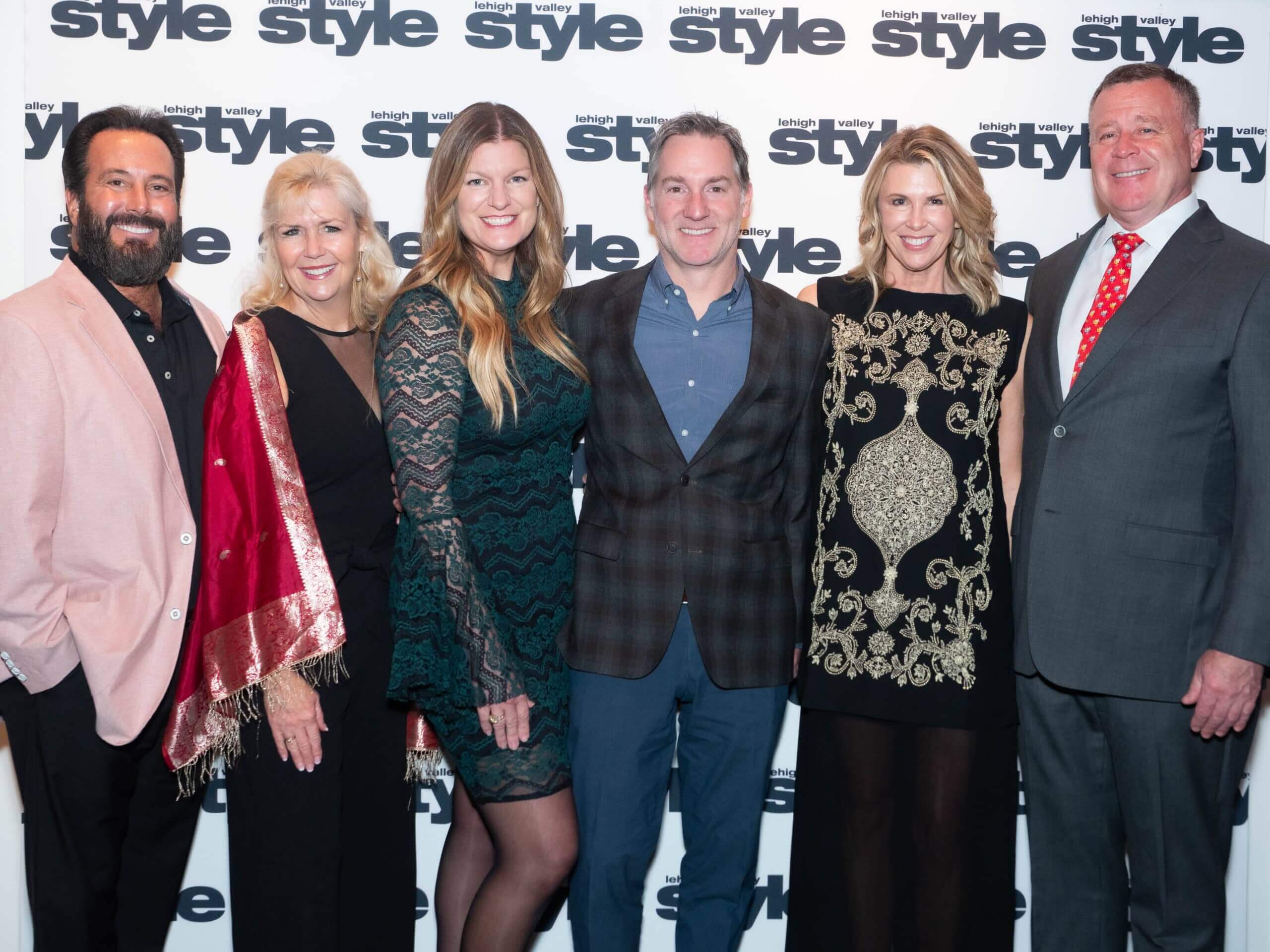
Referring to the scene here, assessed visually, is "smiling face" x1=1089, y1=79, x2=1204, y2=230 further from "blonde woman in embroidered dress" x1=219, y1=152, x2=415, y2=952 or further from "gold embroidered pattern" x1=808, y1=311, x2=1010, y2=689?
"blonde woman in embroidered dress" x1=219, y1=152, x2=415, y2=952

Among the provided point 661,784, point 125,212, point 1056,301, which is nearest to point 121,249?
point 125,212

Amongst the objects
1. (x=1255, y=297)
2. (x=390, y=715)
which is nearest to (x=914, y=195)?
(x=1255, y=297)

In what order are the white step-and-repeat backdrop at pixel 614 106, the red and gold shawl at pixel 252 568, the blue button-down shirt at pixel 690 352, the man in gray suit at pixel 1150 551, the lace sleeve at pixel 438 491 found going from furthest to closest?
the white step-and-repeat backdrop at pixel 614 106 < the blue button-down shirt at pixel 690 352 < the man in gray suit at pixel 1150 551 < the red and gold shawl at pixel 252 568 < the lace sleeve at pixel 438 491

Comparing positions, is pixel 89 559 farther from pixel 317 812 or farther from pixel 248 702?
pixel 317 812

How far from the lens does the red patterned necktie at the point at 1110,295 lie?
269 centimetres

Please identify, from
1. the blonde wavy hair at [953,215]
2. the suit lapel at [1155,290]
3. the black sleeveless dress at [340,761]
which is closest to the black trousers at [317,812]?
the black sleeveless dress at [340,761]

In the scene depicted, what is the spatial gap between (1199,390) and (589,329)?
1.47 metres

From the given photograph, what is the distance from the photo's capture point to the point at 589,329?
2717mm

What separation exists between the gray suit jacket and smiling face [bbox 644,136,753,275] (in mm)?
930

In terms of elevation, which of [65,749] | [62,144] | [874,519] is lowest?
[65,749]

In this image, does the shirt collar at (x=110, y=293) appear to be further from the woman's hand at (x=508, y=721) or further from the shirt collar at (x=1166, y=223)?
the shirt collar at (x=1166, y=223)

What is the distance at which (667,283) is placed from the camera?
108 inches

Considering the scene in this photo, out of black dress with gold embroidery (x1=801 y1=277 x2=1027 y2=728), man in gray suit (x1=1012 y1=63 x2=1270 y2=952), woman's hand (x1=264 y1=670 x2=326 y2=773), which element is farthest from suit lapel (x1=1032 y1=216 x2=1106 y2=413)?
woman's hand (x1=264 y1=670 x2=326 y2=773)

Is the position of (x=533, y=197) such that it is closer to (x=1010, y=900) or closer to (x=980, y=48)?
(x=980, y=48)
